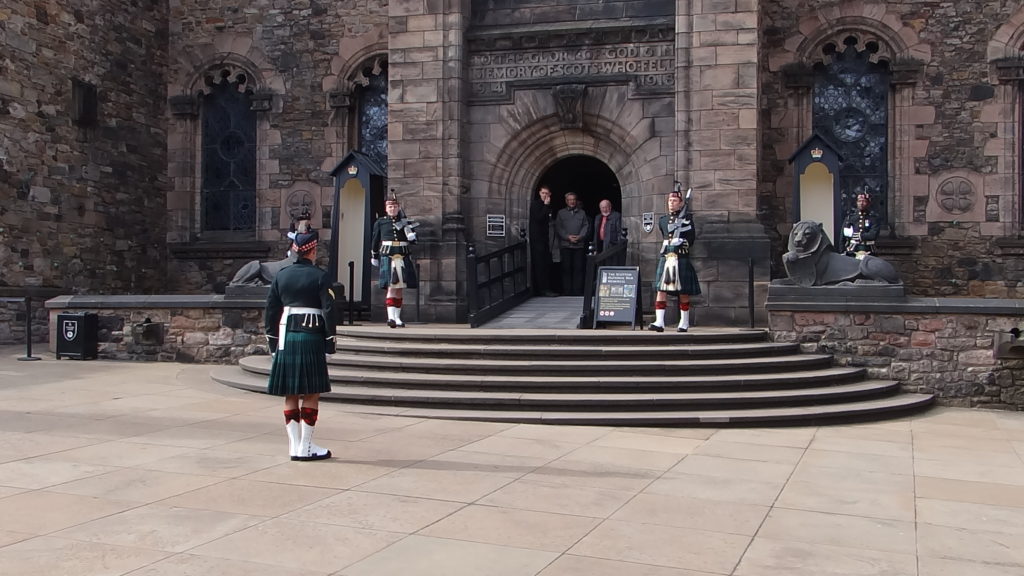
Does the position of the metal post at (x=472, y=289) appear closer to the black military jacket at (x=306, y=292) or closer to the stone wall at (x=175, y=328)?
the stone wall at (x=175, y=328)

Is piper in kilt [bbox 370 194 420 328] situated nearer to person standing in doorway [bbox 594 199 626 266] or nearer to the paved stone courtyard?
person standing in doorway [bbox 594 199 626 266]

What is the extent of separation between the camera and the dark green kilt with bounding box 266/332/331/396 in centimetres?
740

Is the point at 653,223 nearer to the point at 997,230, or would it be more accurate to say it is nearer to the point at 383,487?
→ the point at 997,230

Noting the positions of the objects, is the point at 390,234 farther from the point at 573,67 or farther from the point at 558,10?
the point at 558,10

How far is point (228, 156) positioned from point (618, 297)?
35.9 feet

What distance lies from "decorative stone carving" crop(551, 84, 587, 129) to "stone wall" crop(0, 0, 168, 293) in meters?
8.98

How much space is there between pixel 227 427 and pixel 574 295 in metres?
8.64

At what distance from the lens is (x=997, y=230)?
16.9 m

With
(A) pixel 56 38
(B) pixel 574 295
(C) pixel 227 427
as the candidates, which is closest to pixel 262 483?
(C) pixel 227 427

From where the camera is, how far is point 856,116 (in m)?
17.9

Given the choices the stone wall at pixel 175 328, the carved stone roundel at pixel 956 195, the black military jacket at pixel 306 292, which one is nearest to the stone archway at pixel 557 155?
the stone wall at pixel 175 328

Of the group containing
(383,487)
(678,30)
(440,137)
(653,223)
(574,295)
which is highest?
(678,30)

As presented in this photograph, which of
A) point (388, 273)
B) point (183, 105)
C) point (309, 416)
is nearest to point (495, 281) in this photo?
point (388, 273)

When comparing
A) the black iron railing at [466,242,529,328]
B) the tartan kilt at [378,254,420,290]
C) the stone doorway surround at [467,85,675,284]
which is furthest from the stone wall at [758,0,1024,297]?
the tartan kilt at [378,254,420,290]
